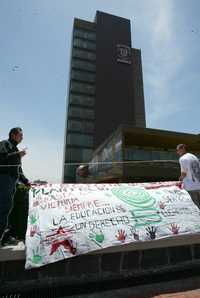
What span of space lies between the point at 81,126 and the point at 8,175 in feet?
144

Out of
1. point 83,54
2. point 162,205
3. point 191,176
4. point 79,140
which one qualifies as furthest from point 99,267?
point 83,54

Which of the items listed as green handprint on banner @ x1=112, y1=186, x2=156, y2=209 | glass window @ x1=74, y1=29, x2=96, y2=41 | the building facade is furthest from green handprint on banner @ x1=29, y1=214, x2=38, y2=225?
glass window @ x1=74, y1=29, x2=96, y2=41

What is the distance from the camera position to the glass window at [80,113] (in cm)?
4684

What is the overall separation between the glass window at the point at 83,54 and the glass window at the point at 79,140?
20.0 metres

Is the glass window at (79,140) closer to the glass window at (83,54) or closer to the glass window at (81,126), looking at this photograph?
the glass window at (81,126)

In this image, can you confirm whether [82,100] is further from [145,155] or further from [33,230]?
[33,230]

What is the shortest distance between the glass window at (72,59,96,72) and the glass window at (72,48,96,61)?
134 centimetres

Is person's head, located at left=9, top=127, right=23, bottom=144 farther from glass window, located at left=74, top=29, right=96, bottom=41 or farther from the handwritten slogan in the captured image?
glass window, located at left=74, top=29, right=96, bottom=41

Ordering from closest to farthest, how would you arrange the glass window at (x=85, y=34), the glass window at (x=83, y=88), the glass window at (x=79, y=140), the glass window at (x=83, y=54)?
the glass window at (x=79, y=140) → the glass window at (x=83, y=88) → the glass window at (x=83, y=54) → the glass window at (x=85, y=34)

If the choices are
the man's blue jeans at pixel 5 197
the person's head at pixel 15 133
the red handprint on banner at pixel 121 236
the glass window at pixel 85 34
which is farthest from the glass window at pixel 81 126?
the red handprint on banner at pixel 121 236

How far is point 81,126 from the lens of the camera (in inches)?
1836

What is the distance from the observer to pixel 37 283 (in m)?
2.90

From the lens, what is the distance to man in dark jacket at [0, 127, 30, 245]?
3.06 meters

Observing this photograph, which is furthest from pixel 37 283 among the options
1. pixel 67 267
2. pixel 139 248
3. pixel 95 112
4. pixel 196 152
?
pixel 95 112
